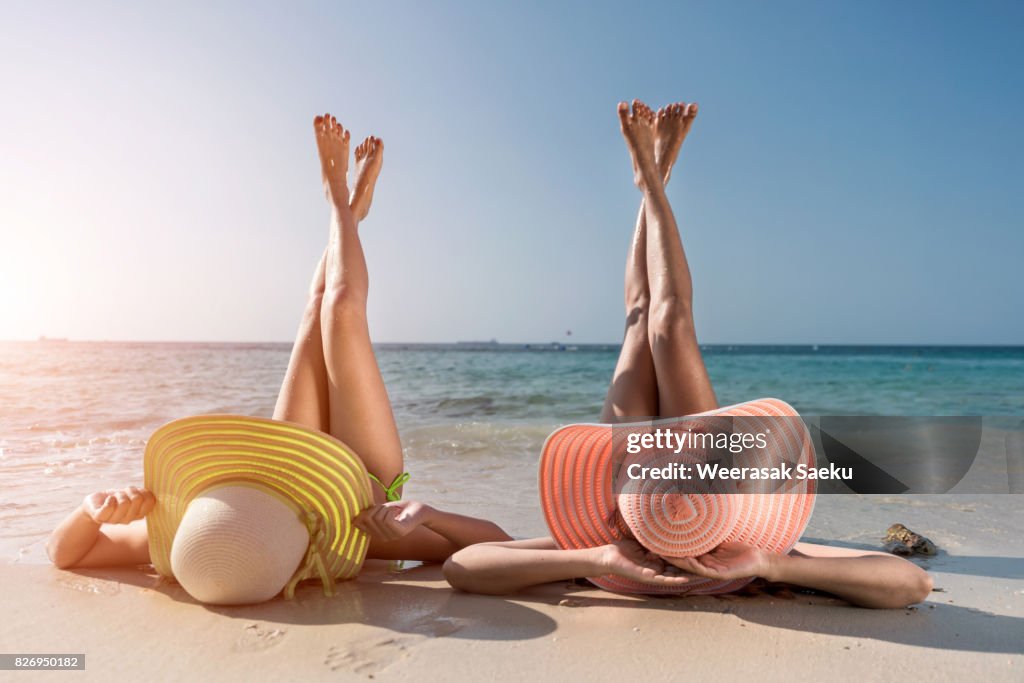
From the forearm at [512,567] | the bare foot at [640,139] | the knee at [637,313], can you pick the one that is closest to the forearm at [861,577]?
the forearm at [512,567]

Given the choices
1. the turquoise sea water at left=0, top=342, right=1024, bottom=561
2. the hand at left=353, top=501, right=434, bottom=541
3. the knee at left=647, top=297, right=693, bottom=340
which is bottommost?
the turquoise sea water at left=0, top=342, right=1024, bottom=561

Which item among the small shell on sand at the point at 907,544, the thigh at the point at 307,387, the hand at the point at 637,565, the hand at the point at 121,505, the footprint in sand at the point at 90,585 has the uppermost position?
the thigh at the point at 307,387

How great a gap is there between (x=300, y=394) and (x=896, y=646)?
2242mm

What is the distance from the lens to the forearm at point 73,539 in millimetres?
A: 2723

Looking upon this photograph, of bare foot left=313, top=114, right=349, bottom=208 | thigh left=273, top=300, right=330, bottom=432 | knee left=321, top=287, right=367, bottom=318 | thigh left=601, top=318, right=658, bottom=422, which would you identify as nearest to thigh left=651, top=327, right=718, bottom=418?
thigh left=601, top=318, right=658, bottom=422

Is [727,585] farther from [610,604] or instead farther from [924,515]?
[924,515]

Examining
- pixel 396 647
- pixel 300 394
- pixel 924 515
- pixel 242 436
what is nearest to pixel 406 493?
pixel 300 394

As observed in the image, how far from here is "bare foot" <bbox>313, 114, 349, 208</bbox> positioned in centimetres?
355

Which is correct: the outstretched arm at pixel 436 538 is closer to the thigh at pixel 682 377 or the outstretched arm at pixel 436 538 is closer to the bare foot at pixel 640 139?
the thigh at pixel 682 377

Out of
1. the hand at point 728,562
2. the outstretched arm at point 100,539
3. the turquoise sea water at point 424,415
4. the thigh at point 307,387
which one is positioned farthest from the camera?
the turquoise sea water at point 424,415

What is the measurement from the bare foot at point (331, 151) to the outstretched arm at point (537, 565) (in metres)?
1.88

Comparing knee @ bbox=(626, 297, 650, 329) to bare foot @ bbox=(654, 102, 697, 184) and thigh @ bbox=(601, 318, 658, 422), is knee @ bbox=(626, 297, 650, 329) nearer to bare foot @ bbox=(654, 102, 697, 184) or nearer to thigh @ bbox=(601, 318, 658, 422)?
thigh @ bbox=(601, 318, 658, 422)

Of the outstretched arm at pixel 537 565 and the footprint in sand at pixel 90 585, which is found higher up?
the outstretched arm at pixel 537 565

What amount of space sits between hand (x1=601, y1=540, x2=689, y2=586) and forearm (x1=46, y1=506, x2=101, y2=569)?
191cm
